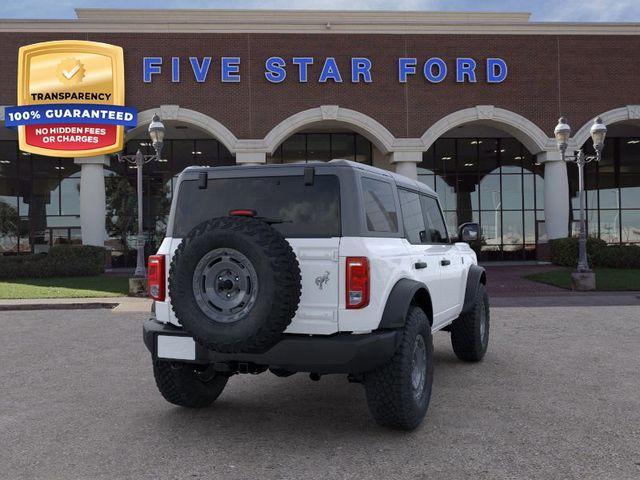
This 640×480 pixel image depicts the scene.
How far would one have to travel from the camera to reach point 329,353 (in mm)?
4117

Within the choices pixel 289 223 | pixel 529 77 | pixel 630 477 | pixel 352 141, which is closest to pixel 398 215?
pixel 289 223

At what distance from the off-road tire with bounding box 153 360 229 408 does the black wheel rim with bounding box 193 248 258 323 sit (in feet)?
2.86

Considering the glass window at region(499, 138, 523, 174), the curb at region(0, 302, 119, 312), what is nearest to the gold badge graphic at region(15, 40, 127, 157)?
the curb at region(0, 302, 119, 312)

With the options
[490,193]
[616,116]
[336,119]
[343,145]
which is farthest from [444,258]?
[490,193]

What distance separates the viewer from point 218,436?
460 cm

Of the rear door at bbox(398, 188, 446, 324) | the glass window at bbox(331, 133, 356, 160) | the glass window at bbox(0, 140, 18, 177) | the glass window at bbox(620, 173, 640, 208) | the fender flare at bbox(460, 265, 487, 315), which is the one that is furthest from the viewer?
the glass window at bbox(620, 173, 640, 208)

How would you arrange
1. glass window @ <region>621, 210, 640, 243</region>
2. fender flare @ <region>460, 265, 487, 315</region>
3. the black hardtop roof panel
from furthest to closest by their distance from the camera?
glass window @ <region>621, 210, 640, 243</region> → fender flare @ <region>460, 265, 487, 315</region> → the black hardtop roof panel

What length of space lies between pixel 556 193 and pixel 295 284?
929 inches

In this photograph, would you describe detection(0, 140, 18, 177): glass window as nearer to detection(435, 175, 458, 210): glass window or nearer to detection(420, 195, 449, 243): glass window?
detection(435, 175, 458, 210): glass window

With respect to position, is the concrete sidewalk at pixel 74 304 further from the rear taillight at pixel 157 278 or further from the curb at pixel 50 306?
the rear taillight at pixel 157 278

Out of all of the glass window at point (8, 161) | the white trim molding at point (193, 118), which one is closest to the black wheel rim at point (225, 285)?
the white trim molding at point (193, 118)

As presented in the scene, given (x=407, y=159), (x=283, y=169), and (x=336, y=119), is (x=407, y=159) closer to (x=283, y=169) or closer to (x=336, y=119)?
(x=336, y=119)

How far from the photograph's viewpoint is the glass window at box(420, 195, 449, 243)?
598 cm

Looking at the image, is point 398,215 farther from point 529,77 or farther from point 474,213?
point 474,213
